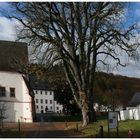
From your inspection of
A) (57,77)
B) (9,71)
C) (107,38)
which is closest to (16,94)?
(9,71)

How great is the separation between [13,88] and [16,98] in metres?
1.99

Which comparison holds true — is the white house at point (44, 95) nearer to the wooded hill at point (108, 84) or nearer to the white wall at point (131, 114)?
the wooded hill at point (108, 84)

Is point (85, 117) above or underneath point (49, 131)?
above

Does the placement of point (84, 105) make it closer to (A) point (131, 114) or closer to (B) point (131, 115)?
(B) point (131, 115)

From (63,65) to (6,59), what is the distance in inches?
341

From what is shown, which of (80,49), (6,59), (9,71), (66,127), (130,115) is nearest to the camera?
(66,127)

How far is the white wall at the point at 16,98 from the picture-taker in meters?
41.2

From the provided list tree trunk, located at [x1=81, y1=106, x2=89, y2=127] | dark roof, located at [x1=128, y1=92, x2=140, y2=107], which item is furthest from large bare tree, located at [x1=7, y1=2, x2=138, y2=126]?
dark roof, located at [x1=128, y1=92, x2=140, y2=107]

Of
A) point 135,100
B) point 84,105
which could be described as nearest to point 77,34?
point 84,105

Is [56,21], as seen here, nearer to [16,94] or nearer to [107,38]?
[107,38]

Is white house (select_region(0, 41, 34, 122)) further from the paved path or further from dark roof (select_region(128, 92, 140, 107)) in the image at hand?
dark roof (select_region(128, 92, 140, 107))

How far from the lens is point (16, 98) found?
4497cm

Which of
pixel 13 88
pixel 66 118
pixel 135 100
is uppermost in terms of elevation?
pixel 13 88

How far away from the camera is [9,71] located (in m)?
43.8
